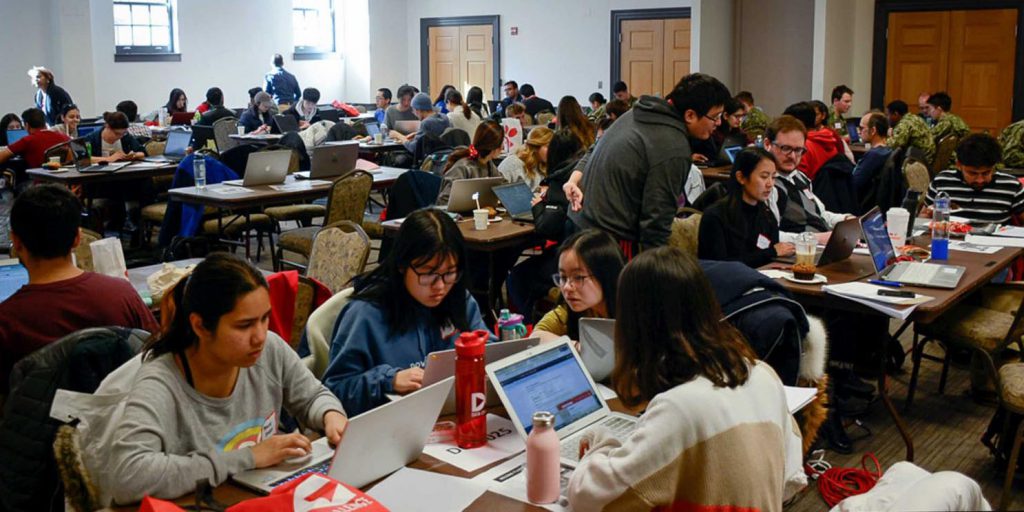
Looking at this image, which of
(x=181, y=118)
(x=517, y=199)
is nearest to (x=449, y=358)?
(x=517, y=199)

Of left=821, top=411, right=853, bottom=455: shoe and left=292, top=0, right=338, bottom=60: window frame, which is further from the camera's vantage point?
left=292, top=0, right=338, bottom=60: window frame

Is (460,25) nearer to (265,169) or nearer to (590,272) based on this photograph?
(265,169)

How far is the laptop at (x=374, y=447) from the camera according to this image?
2096 millimetres

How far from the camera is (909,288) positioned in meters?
4.25

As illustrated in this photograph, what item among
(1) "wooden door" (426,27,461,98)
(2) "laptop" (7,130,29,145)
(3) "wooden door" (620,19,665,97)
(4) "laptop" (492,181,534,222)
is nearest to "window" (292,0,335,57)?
(1) "wooden door" (426,27,461,98)

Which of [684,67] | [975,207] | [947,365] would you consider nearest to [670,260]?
[947,365]

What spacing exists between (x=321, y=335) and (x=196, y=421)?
2.40 feet

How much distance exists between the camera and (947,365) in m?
5.05

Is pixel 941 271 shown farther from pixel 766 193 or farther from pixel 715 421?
pixel 715 421

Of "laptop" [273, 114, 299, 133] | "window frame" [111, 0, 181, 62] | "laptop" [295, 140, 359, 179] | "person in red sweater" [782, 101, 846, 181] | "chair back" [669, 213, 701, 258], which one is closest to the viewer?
"chair back" [669, 213, 701, 258]

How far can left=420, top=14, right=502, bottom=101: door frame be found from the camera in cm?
1645

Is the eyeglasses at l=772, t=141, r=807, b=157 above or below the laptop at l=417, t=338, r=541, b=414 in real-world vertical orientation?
above

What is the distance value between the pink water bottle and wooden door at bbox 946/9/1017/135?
12.3 m

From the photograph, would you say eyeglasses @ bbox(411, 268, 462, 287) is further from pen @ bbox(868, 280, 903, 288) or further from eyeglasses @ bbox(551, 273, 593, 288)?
pen @ bbox(868, 280, 903, 288)
